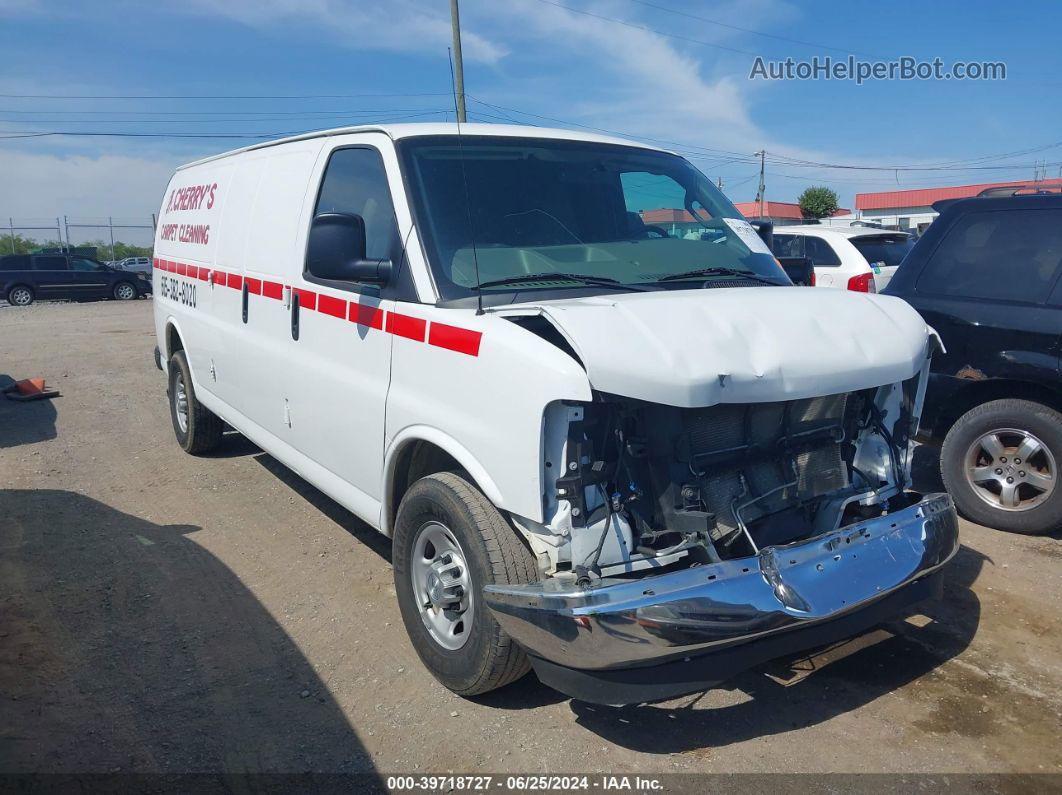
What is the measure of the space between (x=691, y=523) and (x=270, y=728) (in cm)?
181

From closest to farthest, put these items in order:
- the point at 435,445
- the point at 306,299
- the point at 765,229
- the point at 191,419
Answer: the point at 435,445, the point at 306,299, the point at 765,229, the point at 191,419

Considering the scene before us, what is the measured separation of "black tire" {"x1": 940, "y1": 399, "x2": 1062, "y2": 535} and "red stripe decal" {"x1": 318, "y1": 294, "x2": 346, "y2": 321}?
151 inches

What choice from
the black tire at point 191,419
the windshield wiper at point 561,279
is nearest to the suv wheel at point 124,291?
the black tire at point 191,419

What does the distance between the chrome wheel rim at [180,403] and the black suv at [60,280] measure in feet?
72.6

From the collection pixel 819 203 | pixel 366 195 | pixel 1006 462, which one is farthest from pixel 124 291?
pixel 819 203

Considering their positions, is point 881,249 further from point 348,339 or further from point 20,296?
point 20,296

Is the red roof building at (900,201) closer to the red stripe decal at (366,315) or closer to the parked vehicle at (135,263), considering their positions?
the parked vehicle at (135,263)

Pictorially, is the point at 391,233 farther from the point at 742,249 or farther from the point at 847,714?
the point at 847,714

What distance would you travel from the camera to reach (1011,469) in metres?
5.29

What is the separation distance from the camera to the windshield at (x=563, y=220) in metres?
3.72

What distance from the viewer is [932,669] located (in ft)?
12.4

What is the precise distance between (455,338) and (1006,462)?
12.4 ft

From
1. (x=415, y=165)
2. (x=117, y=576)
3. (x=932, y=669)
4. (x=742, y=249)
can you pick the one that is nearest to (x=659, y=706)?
(x=932, y=669)

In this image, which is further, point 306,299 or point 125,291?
point 125,291
